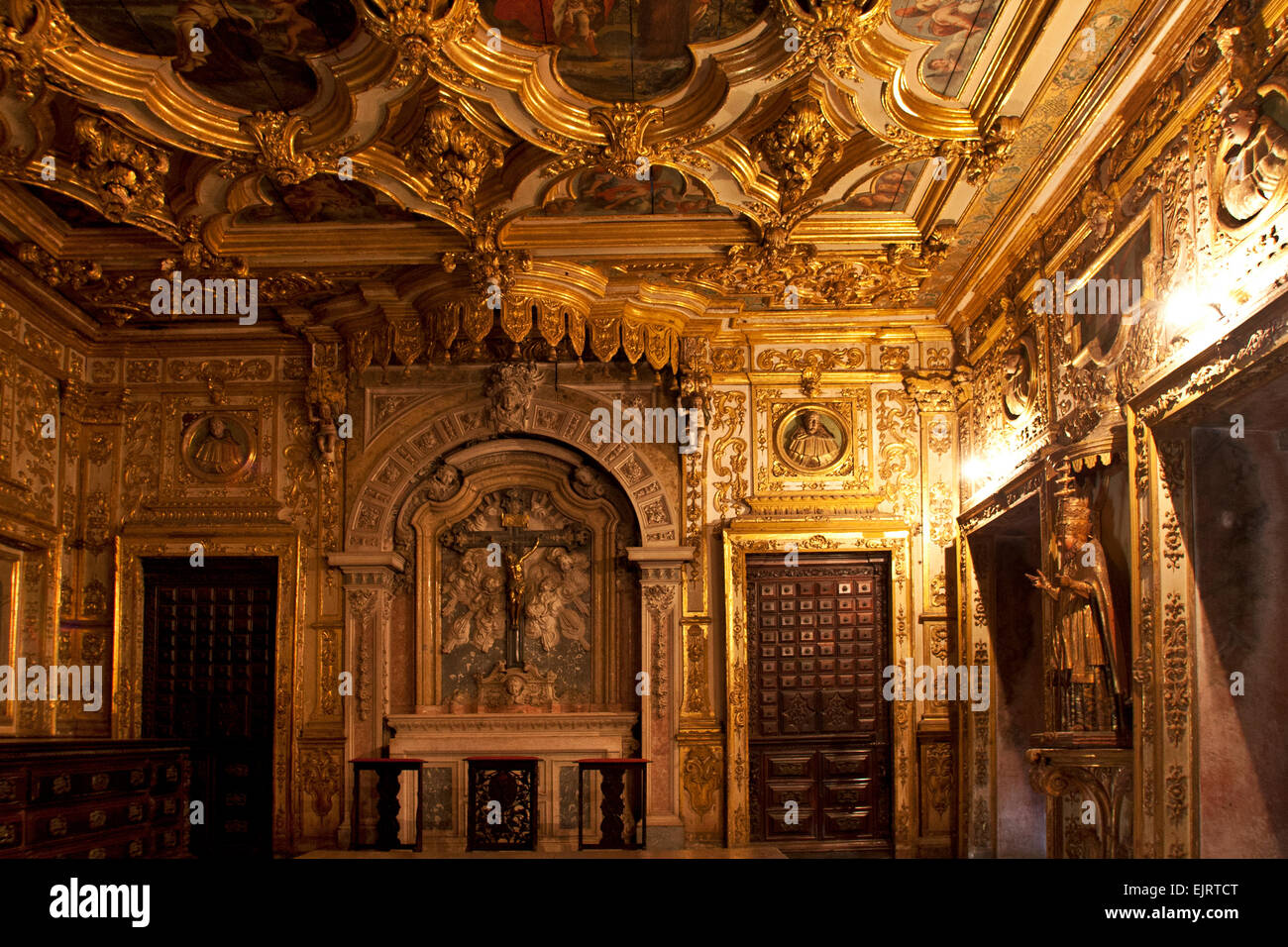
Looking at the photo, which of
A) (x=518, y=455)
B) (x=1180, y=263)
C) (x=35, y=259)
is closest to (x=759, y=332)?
(x=518, y=455)

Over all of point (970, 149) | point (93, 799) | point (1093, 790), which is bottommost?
point (93, 799)

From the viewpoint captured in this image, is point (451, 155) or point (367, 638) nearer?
point (451, 155)

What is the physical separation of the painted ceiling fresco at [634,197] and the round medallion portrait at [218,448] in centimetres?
422

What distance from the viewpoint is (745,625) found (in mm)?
11156

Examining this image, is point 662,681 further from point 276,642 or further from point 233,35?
point 233,35

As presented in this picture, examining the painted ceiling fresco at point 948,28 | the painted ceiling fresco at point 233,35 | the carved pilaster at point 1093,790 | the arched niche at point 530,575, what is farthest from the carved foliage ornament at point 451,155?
the carved pilaster at point 1093,790

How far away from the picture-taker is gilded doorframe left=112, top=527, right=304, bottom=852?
10.8 meters

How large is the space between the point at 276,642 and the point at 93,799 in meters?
3.22

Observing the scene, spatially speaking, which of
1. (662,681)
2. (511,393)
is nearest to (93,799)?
(662,681)

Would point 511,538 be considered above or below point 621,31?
below

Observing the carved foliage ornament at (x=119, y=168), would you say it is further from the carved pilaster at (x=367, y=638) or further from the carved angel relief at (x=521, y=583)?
the carved angel relief at (x=521, y=583)

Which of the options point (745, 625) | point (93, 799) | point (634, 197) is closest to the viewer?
point (93, 799)

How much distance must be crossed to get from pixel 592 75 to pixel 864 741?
6832 mm

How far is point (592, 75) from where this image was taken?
7305mm
